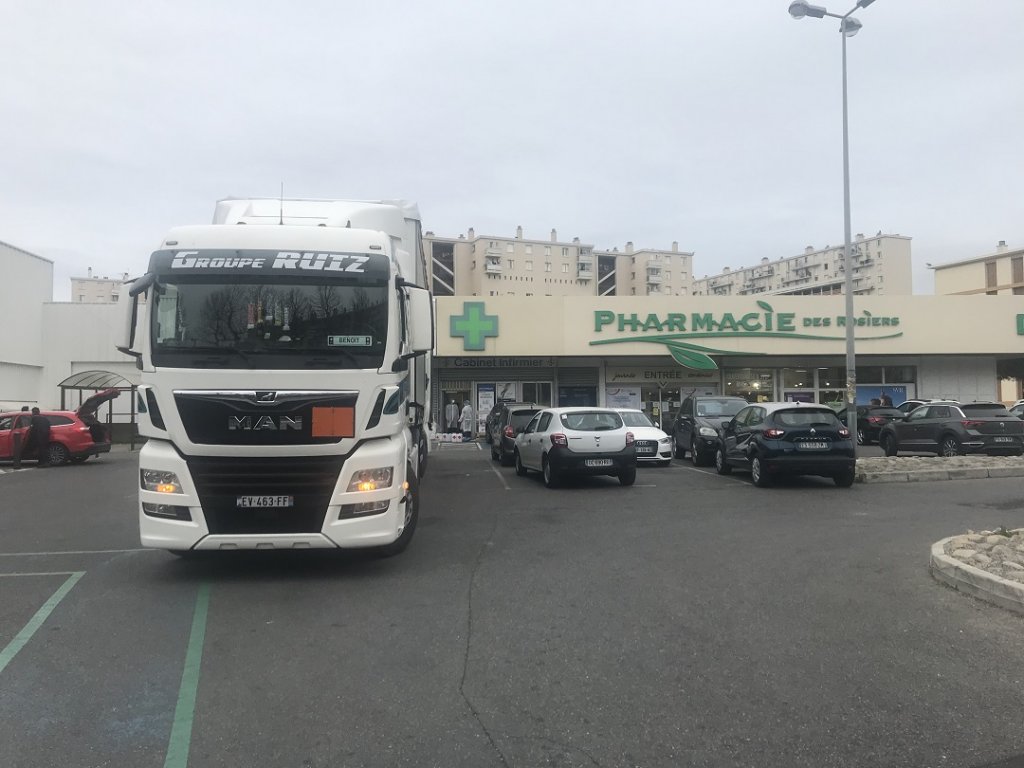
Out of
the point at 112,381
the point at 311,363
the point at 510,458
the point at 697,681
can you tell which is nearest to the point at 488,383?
the point at 510,458

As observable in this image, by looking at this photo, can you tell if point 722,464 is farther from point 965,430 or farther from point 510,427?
point 965,430

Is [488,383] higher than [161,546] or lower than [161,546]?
higher

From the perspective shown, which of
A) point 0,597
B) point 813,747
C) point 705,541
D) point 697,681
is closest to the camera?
point 813,747

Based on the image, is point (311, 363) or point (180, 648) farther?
point (311, 363)

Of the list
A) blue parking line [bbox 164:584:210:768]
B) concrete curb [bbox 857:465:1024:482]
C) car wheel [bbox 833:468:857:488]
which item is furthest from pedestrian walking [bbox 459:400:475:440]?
blue parking line [bbox 164:584:210:768]

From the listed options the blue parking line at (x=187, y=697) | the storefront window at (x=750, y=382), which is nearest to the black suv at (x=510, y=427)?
the blue parking line at (x=187, y=697)

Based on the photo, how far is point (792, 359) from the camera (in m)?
29.7

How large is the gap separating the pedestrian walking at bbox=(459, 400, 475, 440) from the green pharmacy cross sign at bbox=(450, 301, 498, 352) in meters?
3.05

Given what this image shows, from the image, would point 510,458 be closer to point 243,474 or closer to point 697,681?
point 243,474

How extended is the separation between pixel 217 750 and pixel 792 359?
29.3 meters

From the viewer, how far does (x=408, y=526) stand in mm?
7832

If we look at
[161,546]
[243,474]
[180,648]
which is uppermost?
[243,474]

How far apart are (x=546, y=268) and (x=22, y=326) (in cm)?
7281

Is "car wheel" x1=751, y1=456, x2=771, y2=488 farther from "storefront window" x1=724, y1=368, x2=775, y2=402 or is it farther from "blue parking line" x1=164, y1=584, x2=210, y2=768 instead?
"storefront window" x1=724, y1=368, x2=775, y2=402
